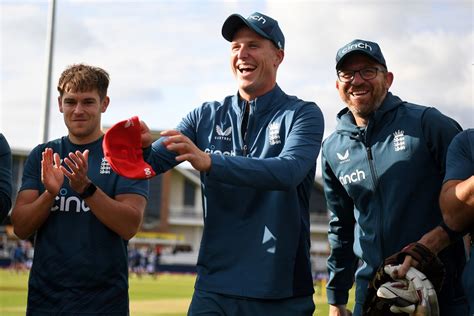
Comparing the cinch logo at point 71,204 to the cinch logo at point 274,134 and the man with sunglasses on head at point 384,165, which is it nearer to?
the cinch logo at point 274,134

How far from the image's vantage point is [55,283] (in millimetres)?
4578

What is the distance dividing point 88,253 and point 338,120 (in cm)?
173

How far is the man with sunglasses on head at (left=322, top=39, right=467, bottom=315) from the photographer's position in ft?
14.6

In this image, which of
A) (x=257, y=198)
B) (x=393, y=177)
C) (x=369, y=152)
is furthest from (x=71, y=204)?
(x=393, y=177)

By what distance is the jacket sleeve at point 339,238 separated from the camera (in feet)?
16.4

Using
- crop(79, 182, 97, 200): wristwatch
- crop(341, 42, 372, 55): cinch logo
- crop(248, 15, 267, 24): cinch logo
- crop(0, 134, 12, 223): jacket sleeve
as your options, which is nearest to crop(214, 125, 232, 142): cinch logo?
crop(248, 15, 267, 24): cinch logo

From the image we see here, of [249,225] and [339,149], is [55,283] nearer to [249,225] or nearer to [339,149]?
[249,225]

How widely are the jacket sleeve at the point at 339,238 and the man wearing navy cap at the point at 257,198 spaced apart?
0.70 meters

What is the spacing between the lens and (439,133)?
4457mm

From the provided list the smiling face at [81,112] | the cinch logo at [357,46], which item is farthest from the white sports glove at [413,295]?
the smiling face at [81,112]

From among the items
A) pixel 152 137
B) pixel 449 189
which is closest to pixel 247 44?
pixel 152 137

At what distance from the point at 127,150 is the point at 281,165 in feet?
2.53

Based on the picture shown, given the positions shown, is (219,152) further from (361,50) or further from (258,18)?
(361,50)

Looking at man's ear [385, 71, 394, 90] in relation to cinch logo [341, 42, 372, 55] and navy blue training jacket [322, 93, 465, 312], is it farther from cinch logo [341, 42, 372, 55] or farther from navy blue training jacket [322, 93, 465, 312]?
cinch logo [341, 42, 372, 55]
